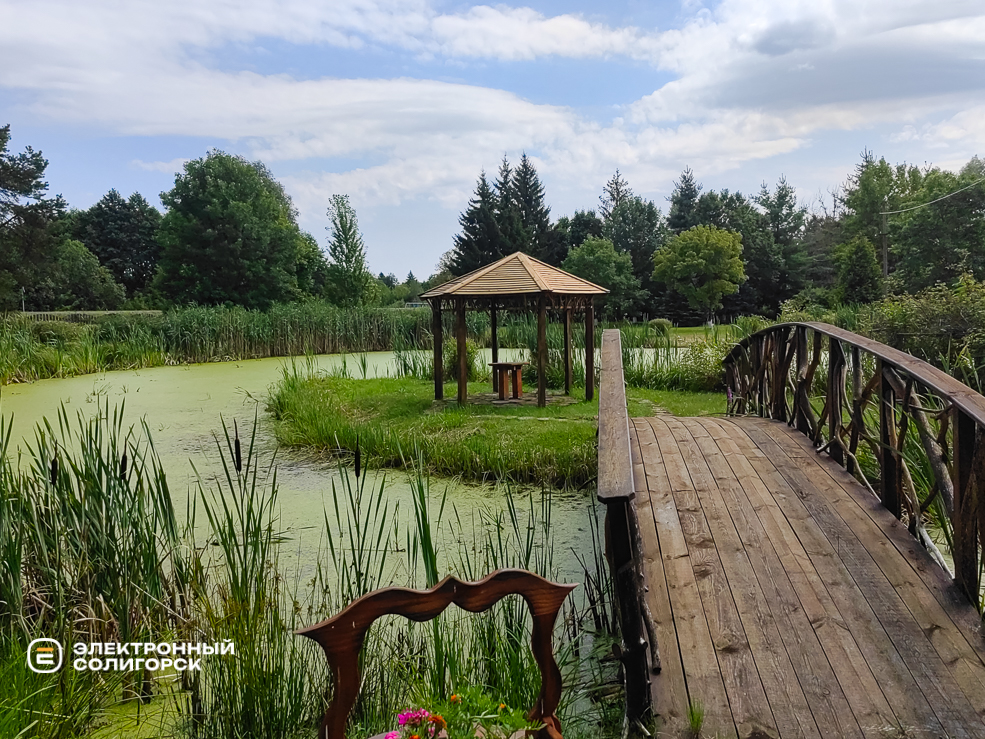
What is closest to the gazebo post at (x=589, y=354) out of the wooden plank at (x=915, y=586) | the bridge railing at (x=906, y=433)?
the bridge railing at (x=906, y=433)

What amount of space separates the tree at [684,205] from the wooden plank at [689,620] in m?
38.7

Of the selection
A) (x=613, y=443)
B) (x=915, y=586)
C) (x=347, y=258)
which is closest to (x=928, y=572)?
(x=915, y=586)

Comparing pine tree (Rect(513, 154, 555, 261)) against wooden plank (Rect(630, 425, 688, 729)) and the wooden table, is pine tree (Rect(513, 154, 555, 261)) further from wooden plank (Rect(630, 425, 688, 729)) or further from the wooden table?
wooden plank (Rect(630, 425, 688, 729))

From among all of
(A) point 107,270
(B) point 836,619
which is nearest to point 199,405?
(B) point 836,619

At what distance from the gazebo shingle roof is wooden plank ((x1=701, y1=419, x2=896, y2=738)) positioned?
18.3 ft

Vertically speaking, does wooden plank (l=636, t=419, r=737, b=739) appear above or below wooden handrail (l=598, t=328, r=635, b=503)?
below

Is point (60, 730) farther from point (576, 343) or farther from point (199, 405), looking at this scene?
point (576, 343)

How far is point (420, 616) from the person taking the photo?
1595 mm

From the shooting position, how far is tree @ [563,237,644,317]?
106ft

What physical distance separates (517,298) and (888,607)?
24.7 feet

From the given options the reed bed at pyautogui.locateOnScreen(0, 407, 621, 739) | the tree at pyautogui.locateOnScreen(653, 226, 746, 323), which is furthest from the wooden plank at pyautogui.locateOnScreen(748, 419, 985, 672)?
the tree at pyautogui.locateOnScreen(653, 226, 746, 323)

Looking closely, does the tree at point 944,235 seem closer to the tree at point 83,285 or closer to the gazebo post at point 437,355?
the gazebo post at point 437,355

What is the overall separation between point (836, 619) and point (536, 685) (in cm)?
111

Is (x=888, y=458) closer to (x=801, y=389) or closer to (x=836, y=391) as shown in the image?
(x=836, y=391)
